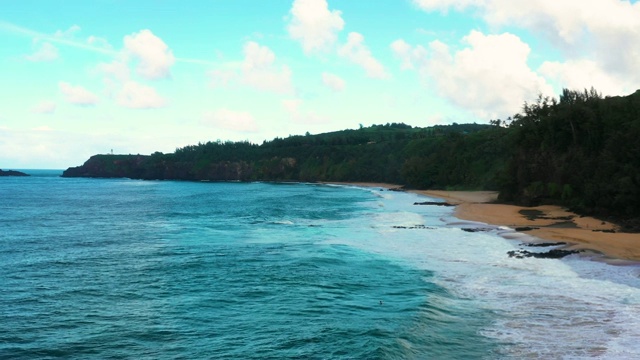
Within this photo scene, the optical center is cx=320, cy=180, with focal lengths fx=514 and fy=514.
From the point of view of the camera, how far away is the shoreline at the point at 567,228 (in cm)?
2945

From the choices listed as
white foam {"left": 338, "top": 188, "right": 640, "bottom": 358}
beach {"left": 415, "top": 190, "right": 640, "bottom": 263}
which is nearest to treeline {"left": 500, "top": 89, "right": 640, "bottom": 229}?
beach {"left": 415, "top": 190, "right": 640, "bottom": 263}

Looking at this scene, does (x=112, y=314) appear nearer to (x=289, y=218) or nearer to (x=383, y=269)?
(x=383, y=269)

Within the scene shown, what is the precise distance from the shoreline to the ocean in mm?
2099

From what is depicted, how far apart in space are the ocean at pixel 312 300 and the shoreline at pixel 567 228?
210 cm

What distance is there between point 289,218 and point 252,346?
141 ft

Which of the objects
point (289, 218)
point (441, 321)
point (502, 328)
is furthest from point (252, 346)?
point (289, 218)

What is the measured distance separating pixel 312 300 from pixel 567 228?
27.4m

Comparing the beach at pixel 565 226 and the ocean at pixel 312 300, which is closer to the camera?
the ocean at pixel 312 300

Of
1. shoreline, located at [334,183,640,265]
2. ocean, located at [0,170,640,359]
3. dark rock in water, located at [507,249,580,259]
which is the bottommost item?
ocean, located at [0,170,640,359]

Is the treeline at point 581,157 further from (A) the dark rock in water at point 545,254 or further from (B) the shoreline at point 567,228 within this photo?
(A) the dark rock in water at point 545,254

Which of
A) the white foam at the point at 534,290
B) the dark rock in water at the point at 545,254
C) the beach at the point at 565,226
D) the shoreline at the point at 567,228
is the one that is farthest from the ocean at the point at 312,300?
the beach at the point at 565,226

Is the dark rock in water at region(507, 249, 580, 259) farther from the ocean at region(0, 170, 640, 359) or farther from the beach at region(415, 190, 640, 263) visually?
the beach at region(415, 190, 640, 263)

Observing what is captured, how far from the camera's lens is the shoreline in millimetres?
29447

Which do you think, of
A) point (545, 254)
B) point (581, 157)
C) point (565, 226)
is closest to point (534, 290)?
point (545, 254)
